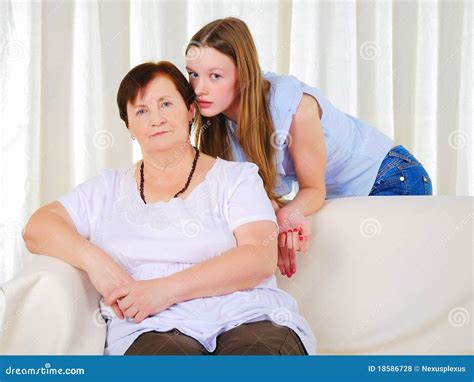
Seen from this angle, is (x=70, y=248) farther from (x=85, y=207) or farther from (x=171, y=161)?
(x=171, y=161)

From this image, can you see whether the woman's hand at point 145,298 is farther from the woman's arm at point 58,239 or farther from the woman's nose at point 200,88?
the woman's nose at point 200,88

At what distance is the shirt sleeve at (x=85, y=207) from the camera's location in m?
1.61

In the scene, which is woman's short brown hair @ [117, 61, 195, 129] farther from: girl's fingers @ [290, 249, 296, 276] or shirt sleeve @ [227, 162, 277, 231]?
girl's fingers @ [290, 249, 296, 276]

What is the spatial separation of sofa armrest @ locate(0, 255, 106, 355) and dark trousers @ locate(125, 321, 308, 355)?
122 mm

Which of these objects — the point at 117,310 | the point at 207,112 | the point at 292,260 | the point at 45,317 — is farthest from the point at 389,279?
the point at 45,317

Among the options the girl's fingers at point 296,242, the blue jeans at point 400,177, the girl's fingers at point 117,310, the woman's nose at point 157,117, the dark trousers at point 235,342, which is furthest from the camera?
the blue jeans at point 400,177

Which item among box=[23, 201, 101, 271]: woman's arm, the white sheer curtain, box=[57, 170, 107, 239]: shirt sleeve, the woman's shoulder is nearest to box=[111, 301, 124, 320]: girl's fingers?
box=[23, 201, 101, 271]: woman's arm

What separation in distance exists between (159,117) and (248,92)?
0.90 feet

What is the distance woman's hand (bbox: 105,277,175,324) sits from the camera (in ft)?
4.68

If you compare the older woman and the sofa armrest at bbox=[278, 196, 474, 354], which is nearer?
the older woman

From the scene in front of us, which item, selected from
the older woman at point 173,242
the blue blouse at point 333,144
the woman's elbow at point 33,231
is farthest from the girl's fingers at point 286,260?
the woman's elbow at point 33,231

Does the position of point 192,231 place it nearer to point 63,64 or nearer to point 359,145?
point 359,145

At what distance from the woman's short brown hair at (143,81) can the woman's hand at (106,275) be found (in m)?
0.33
